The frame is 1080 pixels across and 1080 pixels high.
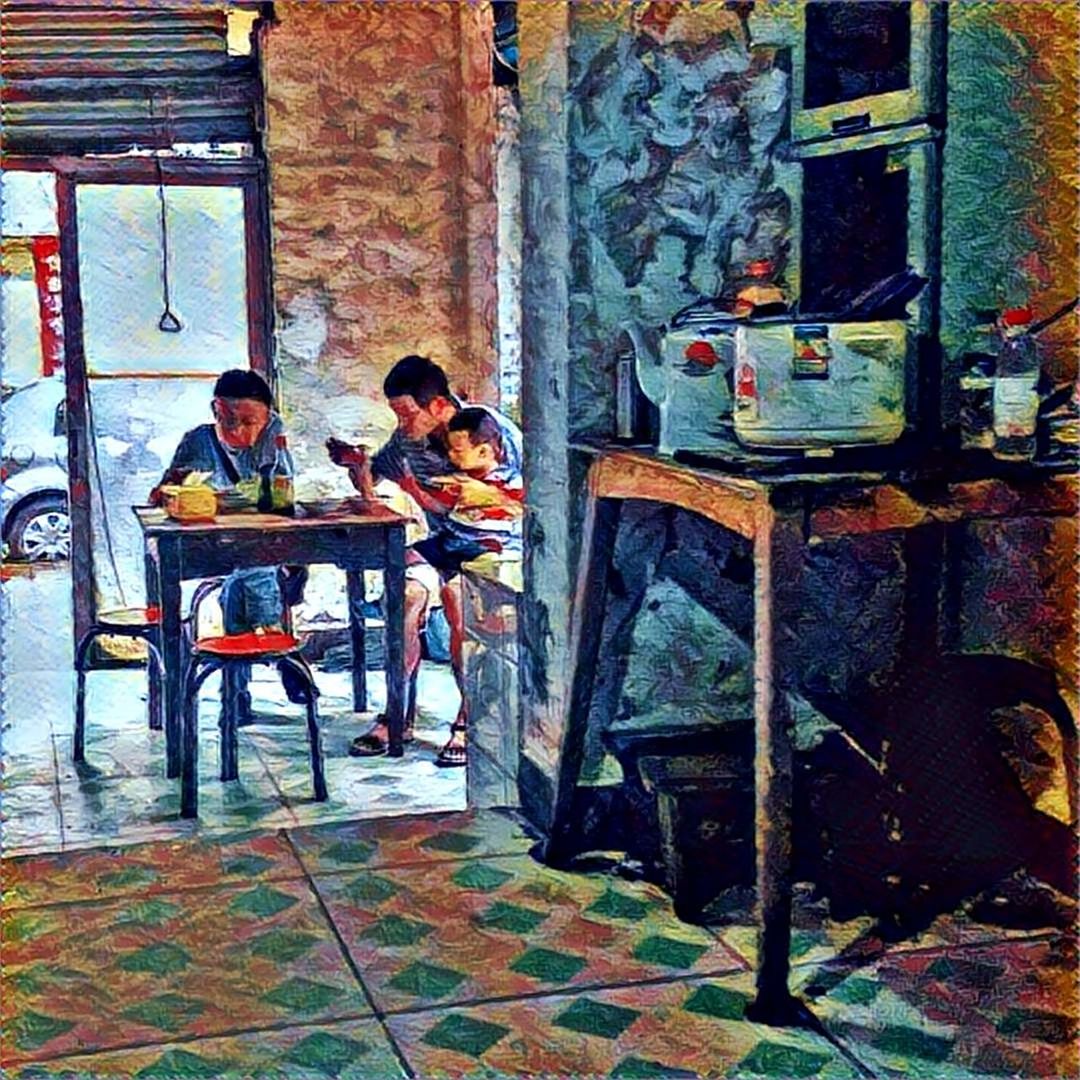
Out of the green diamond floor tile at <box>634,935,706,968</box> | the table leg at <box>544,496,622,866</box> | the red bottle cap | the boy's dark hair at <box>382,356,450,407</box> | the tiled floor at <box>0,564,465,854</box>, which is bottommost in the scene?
the tiled floor at <box>0,564,465,854</box>

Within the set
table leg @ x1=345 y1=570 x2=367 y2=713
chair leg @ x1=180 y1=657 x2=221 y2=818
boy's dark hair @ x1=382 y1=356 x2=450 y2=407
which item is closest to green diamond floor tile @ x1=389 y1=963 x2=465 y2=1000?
chair leg @ x1=180 y1=657 x2=221 y2=818

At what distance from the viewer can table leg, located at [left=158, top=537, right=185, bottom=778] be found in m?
4.70

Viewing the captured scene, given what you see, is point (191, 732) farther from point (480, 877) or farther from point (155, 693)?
point (480, 877)

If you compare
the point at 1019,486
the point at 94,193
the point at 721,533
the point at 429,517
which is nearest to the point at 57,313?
the point at 94,193

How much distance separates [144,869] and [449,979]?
88 cm

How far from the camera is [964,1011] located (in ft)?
8.83

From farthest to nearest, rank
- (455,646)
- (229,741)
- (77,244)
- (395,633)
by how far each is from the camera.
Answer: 1. (77,244)
2. (455,646)
3. (395,633)
4. (229,741)

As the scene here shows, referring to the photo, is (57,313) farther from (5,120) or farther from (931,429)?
(931,429)

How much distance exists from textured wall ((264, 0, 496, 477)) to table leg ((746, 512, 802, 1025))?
4389 millimetres

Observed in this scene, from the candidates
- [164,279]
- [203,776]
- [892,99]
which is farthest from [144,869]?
[164,279]

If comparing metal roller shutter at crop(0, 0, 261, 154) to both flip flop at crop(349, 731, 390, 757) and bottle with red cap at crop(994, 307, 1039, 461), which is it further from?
bottle with red cap at crop(994, 307, 1039, 461)

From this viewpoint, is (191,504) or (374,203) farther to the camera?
(374,203)

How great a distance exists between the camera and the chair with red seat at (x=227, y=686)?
15.0 feet

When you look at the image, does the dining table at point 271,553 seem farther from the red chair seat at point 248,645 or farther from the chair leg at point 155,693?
the chair leg at point 155,693
